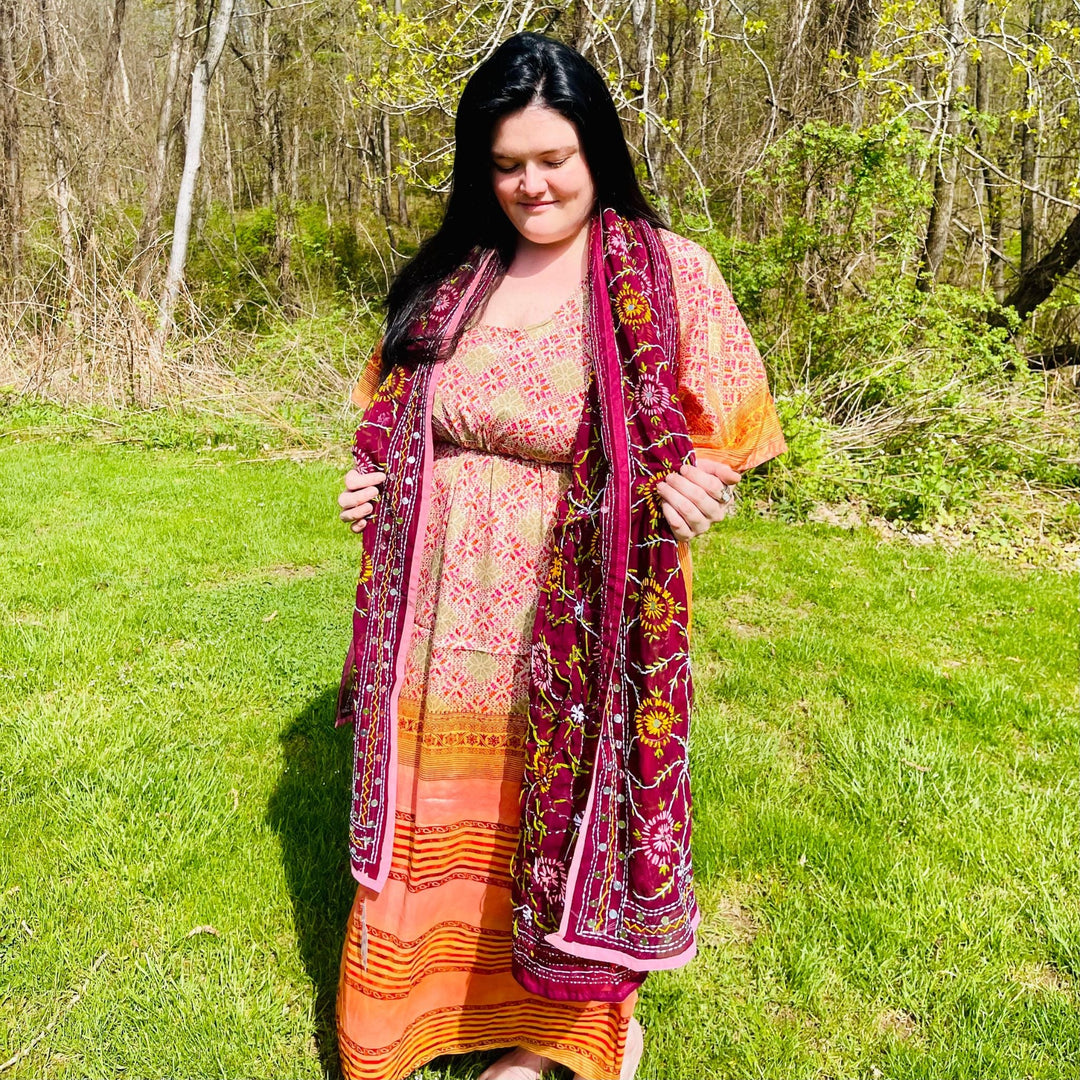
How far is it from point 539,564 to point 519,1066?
1.23m

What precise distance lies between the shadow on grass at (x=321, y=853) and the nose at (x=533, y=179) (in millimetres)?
2010

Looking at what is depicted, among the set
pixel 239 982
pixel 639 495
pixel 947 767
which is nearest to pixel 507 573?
pixel 639 495

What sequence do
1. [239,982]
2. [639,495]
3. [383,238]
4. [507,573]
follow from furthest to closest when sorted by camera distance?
[383,238], [239,982], [507,573], [639,495]

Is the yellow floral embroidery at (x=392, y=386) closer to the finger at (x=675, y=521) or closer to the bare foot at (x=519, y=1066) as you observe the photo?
the finger at (x=675, y=521)

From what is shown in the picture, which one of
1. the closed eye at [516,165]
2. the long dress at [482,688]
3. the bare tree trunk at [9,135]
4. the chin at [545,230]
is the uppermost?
the bare tree trunk at [9,135]

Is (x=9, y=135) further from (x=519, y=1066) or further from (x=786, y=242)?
(x=519, y=1066)

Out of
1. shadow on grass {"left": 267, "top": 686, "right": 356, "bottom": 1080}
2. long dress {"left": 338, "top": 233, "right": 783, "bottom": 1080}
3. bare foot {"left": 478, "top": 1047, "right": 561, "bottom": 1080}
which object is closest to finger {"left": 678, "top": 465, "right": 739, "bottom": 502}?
long dress {"left": 338, "top": 233, "right": 783, "bottom": 1080}

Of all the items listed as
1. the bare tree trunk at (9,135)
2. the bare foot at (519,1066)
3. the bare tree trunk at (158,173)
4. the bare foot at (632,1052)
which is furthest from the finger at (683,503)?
the bare tree trunk at (9,135)

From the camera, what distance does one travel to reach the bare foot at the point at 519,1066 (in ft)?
6.44

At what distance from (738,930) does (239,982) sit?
1380 millimetres

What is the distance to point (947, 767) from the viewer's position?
302 centimetres

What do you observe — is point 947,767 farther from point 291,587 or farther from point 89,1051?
point 291,587

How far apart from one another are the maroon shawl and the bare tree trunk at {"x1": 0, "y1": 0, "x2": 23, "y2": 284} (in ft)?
35.7

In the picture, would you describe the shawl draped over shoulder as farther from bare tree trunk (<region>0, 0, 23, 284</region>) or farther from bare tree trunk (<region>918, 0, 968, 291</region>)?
bare tree trunk (<region>0, 0, 23, 284</region>)
